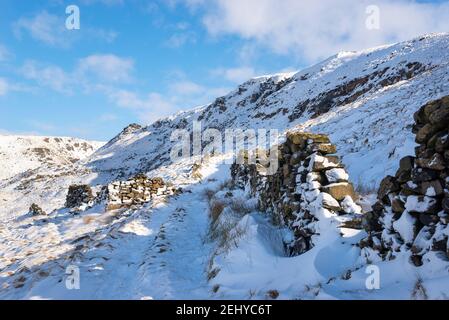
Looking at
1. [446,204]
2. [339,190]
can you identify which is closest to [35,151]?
[339,190]

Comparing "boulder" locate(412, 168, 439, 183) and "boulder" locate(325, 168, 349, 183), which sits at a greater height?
"boulder" locate(325, 168, 349, 183)

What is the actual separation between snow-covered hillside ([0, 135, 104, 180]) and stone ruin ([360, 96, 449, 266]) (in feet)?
307

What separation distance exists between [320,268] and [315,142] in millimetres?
2919

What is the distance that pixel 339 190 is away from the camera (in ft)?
22.6

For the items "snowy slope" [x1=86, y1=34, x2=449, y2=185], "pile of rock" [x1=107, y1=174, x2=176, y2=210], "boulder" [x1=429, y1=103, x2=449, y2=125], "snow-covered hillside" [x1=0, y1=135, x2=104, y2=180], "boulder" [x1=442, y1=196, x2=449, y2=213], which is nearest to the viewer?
"boulder" [x1=442, y1=196, x2=449, y2=213]

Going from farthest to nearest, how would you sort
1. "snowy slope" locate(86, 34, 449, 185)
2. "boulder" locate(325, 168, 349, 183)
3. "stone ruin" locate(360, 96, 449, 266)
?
"snowy slope" locate(86, 34, 449, 185) → "boulder" locate(325, 168, 349, 183) → "stone ruin" locate(360, 96, 449, 266)

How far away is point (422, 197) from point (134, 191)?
51.5ft

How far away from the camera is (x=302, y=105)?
4581 centimetres

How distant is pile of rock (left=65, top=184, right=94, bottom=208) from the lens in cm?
2228

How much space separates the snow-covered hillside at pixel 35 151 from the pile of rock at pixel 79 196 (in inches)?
2816

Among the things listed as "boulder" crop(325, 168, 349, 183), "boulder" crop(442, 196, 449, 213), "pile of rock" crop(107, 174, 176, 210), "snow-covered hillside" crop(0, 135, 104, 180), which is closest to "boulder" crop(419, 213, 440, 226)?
"boulder" crop(442, 196, 449, 213)

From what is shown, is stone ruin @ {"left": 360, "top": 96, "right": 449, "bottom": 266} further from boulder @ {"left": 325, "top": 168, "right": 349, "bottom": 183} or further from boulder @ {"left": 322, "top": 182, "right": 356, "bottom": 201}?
boulder @ {"left": 325, "top": 168, "right": 349, "bottom": 183}
